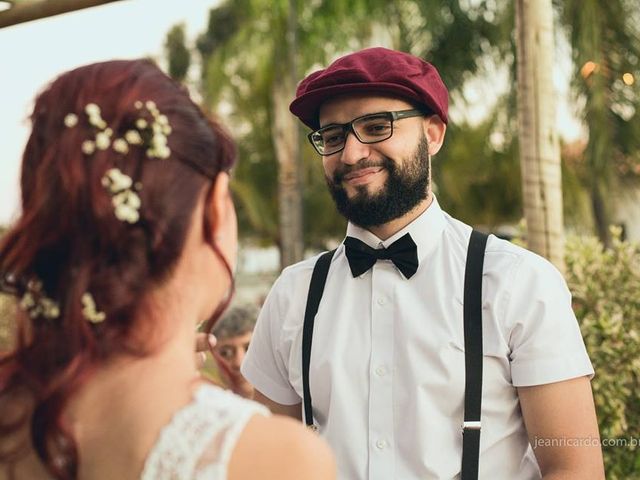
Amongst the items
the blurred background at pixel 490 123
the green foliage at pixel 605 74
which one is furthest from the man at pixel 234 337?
the green foliage at pixel 605 74

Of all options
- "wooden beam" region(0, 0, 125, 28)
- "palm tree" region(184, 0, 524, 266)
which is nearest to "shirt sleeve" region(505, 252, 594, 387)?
"wooden beam" region(0, 0, 125, 28)

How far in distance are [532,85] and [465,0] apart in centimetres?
1098

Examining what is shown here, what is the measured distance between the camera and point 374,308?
7.48ft

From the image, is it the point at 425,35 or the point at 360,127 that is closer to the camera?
the point at 360,127

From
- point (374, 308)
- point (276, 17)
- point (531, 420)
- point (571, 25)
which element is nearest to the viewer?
point (531, 420)

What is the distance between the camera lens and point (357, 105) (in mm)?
2346

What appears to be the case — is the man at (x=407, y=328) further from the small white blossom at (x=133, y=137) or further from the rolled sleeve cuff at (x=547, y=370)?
the small white blossom at (x=133, y=137)

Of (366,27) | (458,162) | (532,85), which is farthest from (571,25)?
(532,85)

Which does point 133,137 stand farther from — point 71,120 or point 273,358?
point 273,358

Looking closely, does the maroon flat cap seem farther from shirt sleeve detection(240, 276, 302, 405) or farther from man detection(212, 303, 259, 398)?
man detection(212, 303, 259, 398)

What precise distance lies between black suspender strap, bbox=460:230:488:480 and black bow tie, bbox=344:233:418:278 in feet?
0.54

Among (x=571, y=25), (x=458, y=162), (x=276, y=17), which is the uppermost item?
(x=276, y=17)

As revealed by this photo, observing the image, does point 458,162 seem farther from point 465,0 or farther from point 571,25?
point 571,25

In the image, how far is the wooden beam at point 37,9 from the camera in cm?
267
